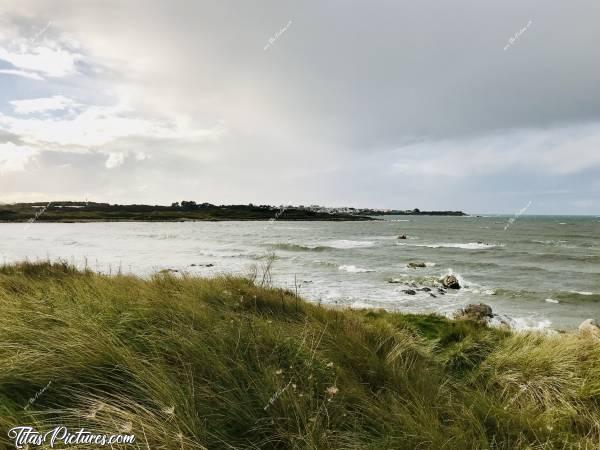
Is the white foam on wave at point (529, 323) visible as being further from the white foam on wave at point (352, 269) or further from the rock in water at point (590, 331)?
the white foam on wave at point (352, 269)

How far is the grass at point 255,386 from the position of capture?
8.73ft

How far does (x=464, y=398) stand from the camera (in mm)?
3637

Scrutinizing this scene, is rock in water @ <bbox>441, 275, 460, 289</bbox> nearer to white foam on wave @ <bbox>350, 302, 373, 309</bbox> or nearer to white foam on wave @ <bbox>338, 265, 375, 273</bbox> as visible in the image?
white foam on wave @ <bbox>338, 265, 375, 273</bbox>

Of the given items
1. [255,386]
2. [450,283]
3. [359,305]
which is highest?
[255,386]

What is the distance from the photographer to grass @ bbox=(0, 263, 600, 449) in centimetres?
266

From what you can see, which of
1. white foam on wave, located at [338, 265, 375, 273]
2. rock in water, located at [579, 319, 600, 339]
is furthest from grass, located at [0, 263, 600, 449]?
white foam on wave, located at [338, 265, 375, 273]

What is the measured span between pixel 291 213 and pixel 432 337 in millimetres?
172705

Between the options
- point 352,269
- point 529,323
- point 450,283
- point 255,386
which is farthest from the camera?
point 352,269

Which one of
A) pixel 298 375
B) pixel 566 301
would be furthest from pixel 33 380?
pixel 566 301

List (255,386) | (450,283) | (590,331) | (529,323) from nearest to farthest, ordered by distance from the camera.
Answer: (255,386)
(590,331)
(529,323)
(450,283)

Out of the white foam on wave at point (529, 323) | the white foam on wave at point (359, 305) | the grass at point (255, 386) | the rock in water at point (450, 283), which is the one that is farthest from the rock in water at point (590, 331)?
the rock in water at point (450, 283)

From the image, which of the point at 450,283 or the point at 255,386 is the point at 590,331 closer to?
the point at 255,386

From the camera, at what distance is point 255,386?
10.2 feet

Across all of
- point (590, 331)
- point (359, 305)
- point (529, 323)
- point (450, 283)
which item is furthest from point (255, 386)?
point (450, 283)
